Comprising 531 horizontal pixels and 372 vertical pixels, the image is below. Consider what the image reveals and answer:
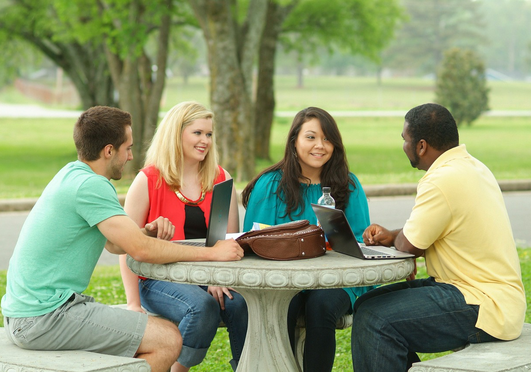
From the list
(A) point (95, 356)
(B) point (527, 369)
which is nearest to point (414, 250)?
(B) point (527, 369)

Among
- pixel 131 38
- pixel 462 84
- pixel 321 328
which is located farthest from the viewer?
pixel 462 84

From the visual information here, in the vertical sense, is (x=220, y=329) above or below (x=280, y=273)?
below

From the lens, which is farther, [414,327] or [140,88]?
[140,88]

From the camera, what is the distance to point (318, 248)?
358 cm

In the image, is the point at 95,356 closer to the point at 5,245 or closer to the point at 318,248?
the point at 318,248

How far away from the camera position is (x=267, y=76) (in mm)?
20938

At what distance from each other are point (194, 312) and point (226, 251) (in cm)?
55

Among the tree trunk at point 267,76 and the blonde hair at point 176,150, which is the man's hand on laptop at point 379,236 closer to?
the blonde hair at point 176,150

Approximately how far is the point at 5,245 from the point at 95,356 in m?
7.04

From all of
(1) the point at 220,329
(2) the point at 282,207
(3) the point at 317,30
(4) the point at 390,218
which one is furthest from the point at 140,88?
(2) the point at 282,207

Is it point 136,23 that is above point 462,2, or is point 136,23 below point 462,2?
below

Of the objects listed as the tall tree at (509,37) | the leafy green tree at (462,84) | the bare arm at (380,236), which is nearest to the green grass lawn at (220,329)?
the bare arm at (380,236)

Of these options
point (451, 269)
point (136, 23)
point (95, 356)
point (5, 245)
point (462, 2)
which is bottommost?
point (5, 245)

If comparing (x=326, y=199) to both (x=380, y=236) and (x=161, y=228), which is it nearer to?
(x=380, y=236)
